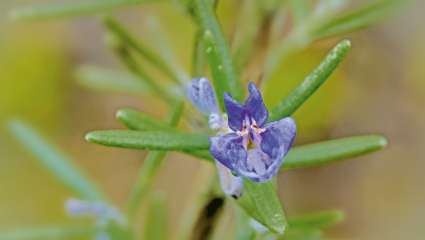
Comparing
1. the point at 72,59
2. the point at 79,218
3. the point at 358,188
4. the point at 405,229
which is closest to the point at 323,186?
the point at 358,188

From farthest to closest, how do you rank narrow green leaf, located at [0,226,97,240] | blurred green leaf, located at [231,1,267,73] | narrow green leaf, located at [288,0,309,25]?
1. narrow green leaf, located at [0,226,97,240]
2. narrow green leaf, located at [288,0,309,25]
3. blurred green leaf, located at [231,1,267,73]

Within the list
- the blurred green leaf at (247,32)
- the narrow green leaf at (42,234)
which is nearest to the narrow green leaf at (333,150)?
the blurred green leaf at (247,32)

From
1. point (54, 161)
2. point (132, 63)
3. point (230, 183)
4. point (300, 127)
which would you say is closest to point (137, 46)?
point (132, 63)

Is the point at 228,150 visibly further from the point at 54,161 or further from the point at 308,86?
the point at 54,161

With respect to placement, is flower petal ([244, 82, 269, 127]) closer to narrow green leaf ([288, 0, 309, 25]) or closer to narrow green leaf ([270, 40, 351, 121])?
narrow green leaf ([270, 40, 351, 121])

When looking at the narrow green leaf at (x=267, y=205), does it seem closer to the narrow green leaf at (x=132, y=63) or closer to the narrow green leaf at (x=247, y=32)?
the narrow green leaf at (x=247, y=32)

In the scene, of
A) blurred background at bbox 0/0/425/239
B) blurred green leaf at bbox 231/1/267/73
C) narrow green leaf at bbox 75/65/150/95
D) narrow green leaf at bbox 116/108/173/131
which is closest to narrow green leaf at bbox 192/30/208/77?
blurred green leaf at bbox 231/1/267/73

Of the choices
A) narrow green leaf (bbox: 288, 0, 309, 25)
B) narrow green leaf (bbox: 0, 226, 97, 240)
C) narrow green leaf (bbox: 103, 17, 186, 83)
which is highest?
narrow green leaf (bbox: 103, 17, 186, 83)
